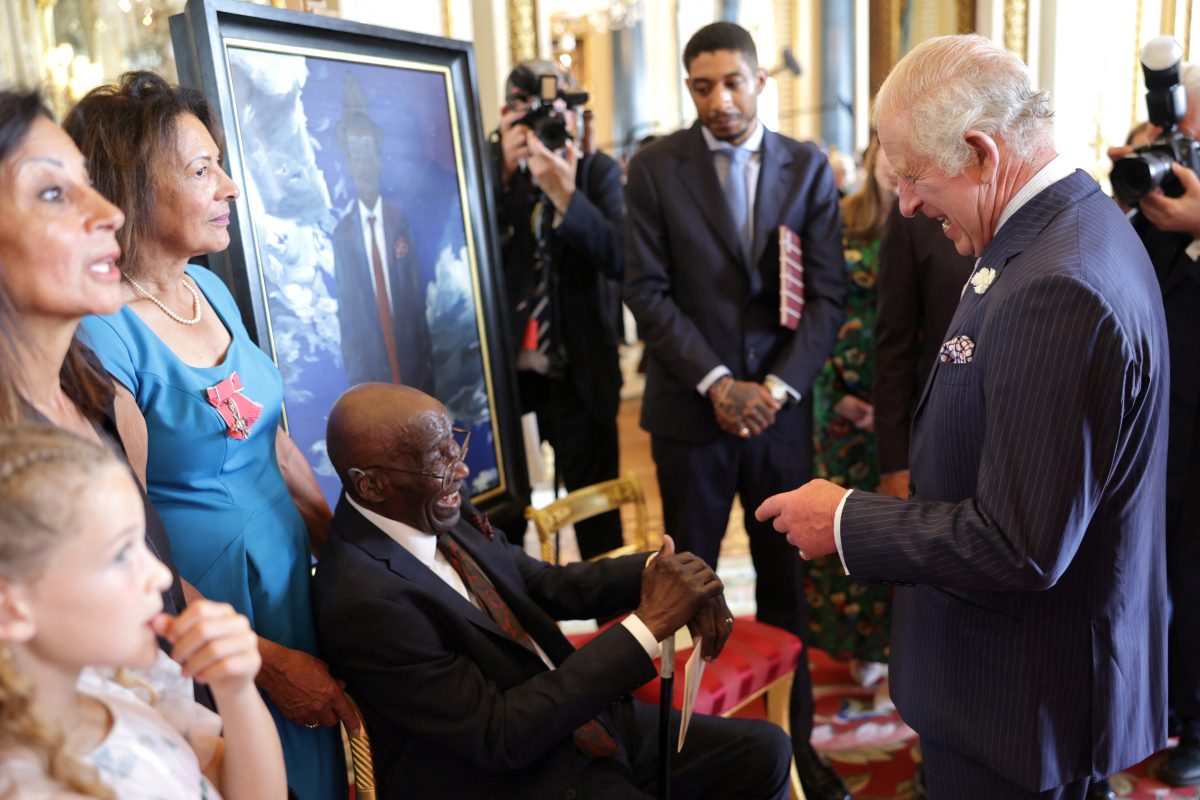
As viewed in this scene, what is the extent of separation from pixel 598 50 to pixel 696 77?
1211 centimetres

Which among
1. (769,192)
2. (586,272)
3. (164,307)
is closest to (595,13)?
(586,272)

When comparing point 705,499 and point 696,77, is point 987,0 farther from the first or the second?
point 705,499

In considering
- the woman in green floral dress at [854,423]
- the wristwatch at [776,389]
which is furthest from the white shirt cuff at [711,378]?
the woman in green floral dress at [854,423]

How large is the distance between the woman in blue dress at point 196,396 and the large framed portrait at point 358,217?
0.95ft

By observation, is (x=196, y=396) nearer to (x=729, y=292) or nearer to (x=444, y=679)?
(x=444, y=679)

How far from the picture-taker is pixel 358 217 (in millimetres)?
2484

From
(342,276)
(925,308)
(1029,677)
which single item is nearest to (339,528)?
(342,276)

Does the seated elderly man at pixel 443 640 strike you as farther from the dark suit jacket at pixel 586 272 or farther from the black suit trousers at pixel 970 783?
the dark suit jacket at pixel 586 272

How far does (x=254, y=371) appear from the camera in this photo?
73.9 inches

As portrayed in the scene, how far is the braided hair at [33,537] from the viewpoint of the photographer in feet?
3.17

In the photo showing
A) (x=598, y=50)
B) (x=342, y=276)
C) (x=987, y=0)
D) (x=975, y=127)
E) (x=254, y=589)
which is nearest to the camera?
(x=975, y=127)

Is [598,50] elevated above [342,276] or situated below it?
above

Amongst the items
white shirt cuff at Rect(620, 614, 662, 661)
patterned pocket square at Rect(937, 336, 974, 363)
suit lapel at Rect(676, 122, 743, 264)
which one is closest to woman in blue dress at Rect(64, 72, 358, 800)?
white shirt cuff at Rect(620, 614, 662, 661)

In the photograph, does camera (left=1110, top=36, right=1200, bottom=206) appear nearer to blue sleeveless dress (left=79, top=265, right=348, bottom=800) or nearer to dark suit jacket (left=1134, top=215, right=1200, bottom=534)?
dark suit jacket (left=1134, top=215, right=1200, bottom=534)
